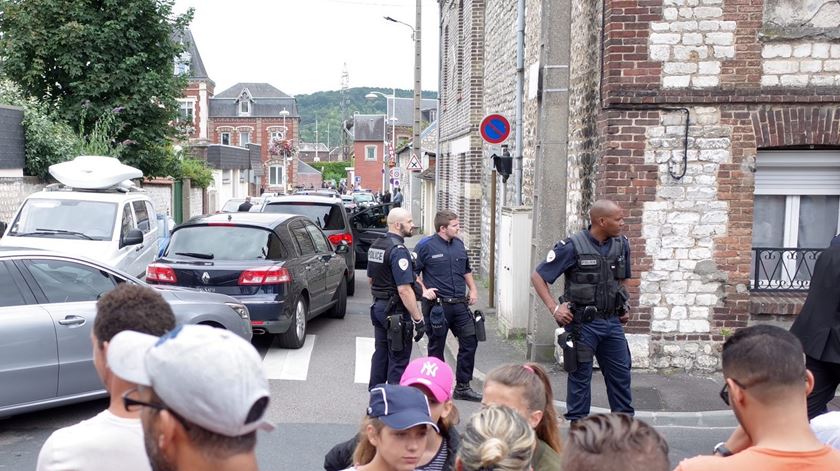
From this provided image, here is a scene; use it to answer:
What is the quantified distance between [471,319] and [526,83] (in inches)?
211

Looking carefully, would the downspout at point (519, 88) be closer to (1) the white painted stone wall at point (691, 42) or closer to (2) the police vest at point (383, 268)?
(1) the white painted stone wall at point (691, 42)

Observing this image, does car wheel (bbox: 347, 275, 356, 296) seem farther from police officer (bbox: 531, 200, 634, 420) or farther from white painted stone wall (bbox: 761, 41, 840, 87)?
police officer (bbox: 531, 200, 634, 420)

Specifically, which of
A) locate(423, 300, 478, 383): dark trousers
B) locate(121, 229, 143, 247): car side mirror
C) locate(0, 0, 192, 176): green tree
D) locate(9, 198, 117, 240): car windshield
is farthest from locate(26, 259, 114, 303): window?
locate(0, 0, 192, 176): green tree

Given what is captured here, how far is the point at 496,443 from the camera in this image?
2781 millimetres

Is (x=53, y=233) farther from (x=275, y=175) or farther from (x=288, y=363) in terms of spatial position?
(x=275, y=175)

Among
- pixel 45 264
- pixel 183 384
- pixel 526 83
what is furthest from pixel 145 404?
pixel 526 83

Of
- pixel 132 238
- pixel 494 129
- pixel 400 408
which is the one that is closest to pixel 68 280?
pixel 400 408

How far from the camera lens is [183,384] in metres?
1.67

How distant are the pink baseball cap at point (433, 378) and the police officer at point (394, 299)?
3.04 m

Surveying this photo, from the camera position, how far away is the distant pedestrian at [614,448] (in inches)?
81.7

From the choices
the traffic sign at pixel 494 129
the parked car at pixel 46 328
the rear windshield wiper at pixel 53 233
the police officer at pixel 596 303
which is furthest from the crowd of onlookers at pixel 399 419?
the rear windshield wiper at pixel 53 233

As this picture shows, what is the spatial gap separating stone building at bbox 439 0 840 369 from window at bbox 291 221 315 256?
12.5ft

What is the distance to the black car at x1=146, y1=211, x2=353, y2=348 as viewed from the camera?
30.9ft

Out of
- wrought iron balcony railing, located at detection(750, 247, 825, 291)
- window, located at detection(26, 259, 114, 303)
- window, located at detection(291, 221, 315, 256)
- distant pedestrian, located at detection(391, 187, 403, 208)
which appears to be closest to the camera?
window, located at detection(26, 259, 114, 303)
